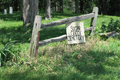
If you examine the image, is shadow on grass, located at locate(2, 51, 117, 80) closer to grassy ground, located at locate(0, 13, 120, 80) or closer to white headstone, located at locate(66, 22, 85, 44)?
grassy ground, located at locate(0, 13, 120, 80)

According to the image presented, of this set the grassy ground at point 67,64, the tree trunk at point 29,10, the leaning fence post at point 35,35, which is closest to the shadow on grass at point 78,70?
the grassy ground at point 67,64

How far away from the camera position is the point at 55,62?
4.29 m

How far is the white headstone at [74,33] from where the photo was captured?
17.6 feet

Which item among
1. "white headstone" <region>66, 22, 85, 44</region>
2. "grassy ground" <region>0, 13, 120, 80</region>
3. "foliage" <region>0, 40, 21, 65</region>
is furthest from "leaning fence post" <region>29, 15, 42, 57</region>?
"white headstone" <region>66, 22, 85, 44</region>

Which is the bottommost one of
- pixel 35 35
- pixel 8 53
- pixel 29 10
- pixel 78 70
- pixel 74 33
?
pixel 78 70

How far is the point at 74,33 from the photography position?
5.44 meters

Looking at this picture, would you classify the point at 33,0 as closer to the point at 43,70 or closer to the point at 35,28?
the point at 35,28

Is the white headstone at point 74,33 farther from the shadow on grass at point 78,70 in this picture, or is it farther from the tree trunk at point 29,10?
the tree trunk at point 29,10

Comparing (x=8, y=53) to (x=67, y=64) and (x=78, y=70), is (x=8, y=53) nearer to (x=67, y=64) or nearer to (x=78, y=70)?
(x=67, y=64)

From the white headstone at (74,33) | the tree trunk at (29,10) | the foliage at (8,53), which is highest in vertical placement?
the tree trunk at (29,10)

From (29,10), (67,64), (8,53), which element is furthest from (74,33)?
(29,10)

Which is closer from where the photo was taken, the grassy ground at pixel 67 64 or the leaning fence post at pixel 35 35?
the grassy ground at pixel 67 64

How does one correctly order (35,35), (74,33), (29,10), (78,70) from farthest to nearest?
(29,10) < (74,33) < (35,35) < (78,70)

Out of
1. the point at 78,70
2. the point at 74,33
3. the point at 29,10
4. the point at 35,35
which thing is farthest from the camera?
the point at 29,10
